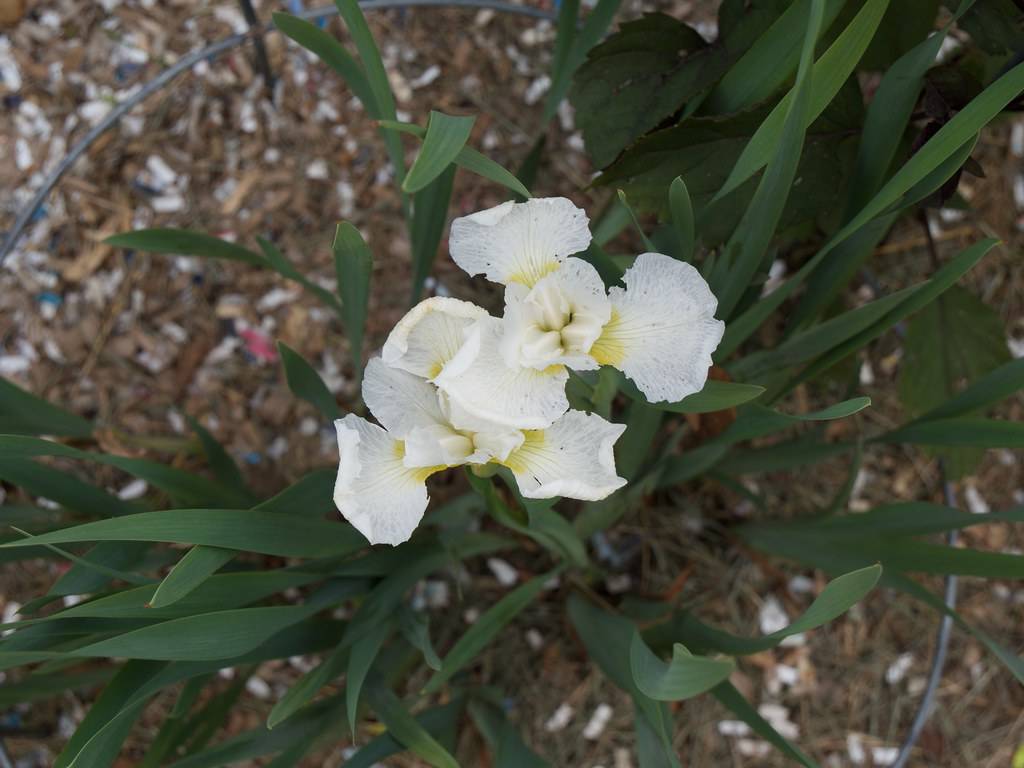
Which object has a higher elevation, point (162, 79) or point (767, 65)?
point (767, 65)

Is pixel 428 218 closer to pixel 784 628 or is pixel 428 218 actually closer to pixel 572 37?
pixel 572 37

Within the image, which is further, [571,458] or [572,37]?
[572,37]

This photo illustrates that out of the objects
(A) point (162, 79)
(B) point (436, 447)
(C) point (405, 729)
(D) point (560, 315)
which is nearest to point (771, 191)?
(D) point (560, 315)

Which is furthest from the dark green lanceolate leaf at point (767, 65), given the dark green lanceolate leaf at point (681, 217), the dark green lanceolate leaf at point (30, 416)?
the dark green lanceolate leaf at point (30, 416)

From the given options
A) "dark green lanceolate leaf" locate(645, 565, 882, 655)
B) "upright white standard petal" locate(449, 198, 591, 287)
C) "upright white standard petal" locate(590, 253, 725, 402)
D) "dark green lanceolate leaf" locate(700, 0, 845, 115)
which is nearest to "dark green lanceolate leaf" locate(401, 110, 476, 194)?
"upright white standard petal" locate(449, 198, 591, 287)

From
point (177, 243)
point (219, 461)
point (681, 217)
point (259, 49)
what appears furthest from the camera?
point (259, 49)

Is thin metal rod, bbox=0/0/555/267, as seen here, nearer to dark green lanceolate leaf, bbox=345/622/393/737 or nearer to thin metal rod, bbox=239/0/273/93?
thin metal rod, bbox=239/0/273/93

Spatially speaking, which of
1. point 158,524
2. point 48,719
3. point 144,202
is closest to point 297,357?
point 158,524

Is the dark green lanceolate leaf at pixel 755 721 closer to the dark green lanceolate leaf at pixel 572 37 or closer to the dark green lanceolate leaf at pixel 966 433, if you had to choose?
the dark green lanceolate leaf at pixel 966 433
